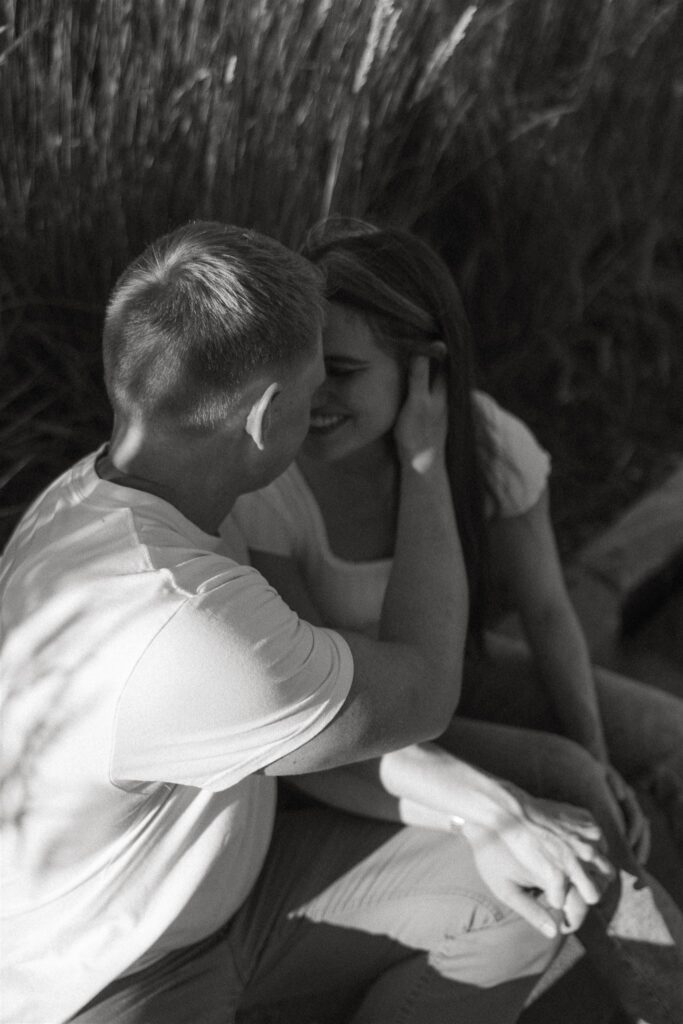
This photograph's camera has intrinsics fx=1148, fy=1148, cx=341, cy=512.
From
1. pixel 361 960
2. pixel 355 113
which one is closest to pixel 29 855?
pixel 361 960

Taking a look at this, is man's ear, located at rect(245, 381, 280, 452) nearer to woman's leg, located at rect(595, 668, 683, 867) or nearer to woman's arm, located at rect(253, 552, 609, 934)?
woman's arm, located at rect(253, 552, 609, 934)

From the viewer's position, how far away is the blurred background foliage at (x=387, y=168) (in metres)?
2.14

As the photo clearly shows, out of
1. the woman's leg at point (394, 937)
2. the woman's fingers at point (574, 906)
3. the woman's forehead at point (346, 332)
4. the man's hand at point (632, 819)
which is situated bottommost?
the woman's leg at point (394, 937)

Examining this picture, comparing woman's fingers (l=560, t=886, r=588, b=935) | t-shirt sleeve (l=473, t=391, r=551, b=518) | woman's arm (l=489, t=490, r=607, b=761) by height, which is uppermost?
t-shirt sleeve (l=473, t=391, r=551, b=518)

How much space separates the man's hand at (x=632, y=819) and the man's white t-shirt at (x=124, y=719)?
0.72m

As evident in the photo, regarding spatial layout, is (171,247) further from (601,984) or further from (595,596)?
(595,596)

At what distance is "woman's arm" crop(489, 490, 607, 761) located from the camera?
2113 mm

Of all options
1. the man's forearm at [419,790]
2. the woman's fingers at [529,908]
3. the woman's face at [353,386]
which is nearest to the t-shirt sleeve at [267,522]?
the woman's face at [353,386]

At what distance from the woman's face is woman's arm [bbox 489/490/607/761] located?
0.40 meters

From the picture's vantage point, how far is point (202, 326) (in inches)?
55.9

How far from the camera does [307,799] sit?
2.00m

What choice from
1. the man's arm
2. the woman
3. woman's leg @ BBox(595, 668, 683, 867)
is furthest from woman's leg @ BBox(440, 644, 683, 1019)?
the man's arm

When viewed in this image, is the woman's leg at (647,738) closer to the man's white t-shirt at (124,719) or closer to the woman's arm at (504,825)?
the woman's arm at (504,825)

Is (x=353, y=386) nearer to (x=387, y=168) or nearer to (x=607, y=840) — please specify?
(x=607, y=840)
